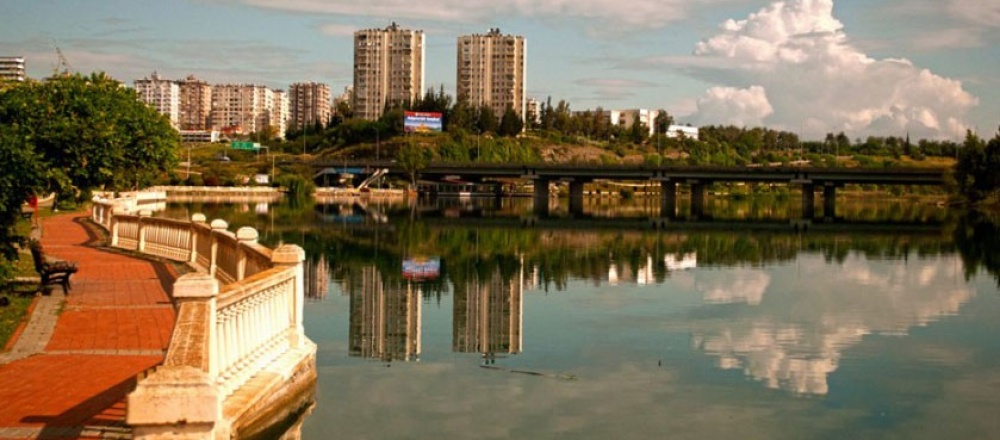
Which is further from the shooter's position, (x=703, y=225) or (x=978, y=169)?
(x=978, y=169)

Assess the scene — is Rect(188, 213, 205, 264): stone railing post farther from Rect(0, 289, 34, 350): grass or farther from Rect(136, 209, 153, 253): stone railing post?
Rect(0, 289, 34, 350): grass

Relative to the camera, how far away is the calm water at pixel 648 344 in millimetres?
16734

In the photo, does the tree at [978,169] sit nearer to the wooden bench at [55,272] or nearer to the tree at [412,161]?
the tree at [412,161]

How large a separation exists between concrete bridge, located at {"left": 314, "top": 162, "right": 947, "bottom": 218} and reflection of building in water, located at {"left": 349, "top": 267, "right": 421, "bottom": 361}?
83.0 m

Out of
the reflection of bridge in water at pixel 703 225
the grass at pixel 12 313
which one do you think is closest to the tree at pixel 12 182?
the grass at pixel 12 313

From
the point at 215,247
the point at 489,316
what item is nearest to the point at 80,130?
the point at 215,247

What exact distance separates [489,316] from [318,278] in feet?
33.0

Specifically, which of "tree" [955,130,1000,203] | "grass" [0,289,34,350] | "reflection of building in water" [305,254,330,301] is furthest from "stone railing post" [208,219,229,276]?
"tree" [955,130,1000,203]

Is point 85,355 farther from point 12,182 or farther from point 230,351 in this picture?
point 12,182

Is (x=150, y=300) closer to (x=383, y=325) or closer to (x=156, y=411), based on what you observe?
(x=383, y=325)

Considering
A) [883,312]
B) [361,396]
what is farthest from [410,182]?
[361,396]

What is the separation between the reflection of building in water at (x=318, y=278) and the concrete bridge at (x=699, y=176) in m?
75.1

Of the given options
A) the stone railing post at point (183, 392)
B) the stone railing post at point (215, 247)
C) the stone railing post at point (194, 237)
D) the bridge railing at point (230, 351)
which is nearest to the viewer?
the stone railing post at point (183, 392)

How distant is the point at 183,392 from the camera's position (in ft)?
35.6
